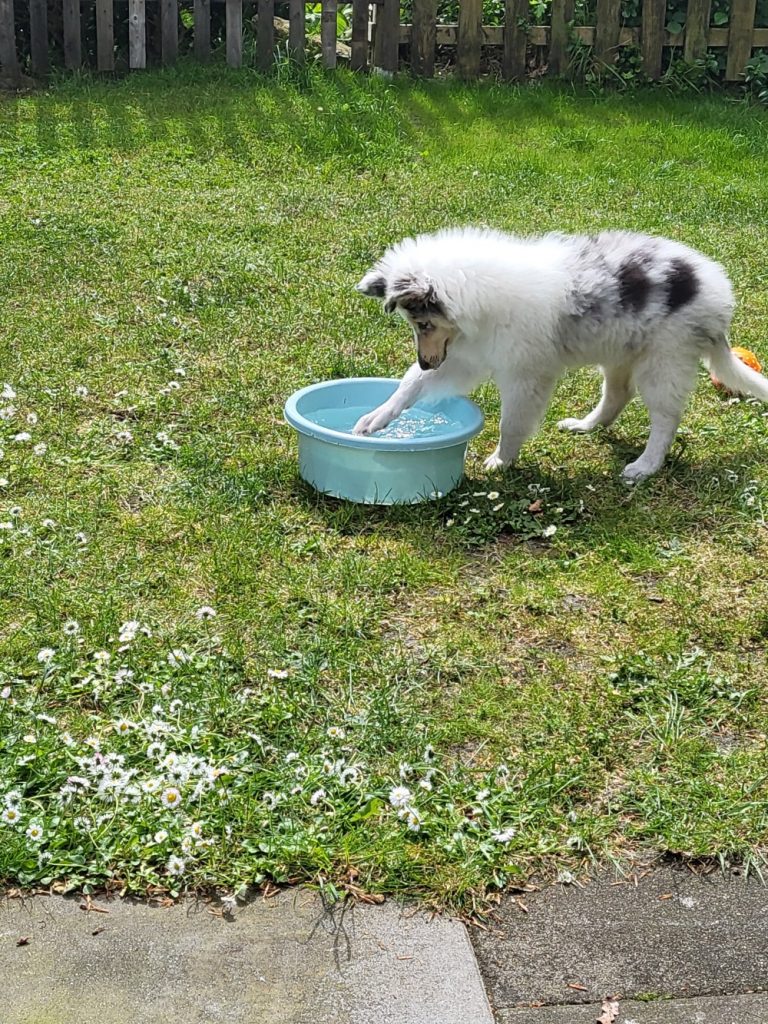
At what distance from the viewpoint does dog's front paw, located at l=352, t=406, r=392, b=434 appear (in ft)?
16.6

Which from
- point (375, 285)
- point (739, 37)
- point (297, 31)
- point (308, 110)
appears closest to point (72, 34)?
point (297, 31)

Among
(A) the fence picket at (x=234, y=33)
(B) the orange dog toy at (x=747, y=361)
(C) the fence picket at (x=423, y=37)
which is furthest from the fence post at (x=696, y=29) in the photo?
(B) the orange dog toy at (x=747, y=361)

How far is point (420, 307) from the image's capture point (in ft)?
15.6

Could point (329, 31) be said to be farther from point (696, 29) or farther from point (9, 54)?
point (696, 29)

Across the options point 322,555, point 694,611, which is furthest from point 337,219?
point 694,611

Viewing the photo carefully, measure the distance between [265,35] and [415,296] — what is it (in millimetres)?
7944

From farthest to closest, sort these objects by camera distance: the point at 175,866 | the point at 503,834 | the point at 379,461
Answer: the point at 379,461 → the point at 503,834 → the point at 175,866

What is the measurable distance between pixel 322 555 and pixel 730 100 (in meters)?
8.83

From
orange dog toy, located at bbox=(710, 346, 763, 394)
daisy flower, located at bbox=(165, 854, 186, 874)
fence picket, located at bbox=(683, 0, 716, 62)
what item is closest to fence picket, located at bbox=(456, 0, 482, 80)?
fence picket, located at bbox=(683, 0, 716, 62)

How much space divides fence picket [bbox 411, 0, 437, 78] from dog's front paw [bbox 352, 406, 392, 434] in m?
7.63

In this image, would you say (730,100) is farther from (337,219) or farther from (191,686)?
(191,686)

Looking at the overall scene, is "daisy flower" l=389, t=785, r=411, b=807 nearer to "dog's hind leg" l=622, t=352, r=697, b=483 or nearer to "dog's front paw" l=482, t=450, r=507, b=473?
"dog's front paw" l=482, t=450, r=507, b=473

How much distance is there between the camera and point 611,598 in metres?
4.27

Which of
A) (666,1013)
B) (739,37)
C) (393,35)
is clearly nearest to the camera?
(666,1013)
